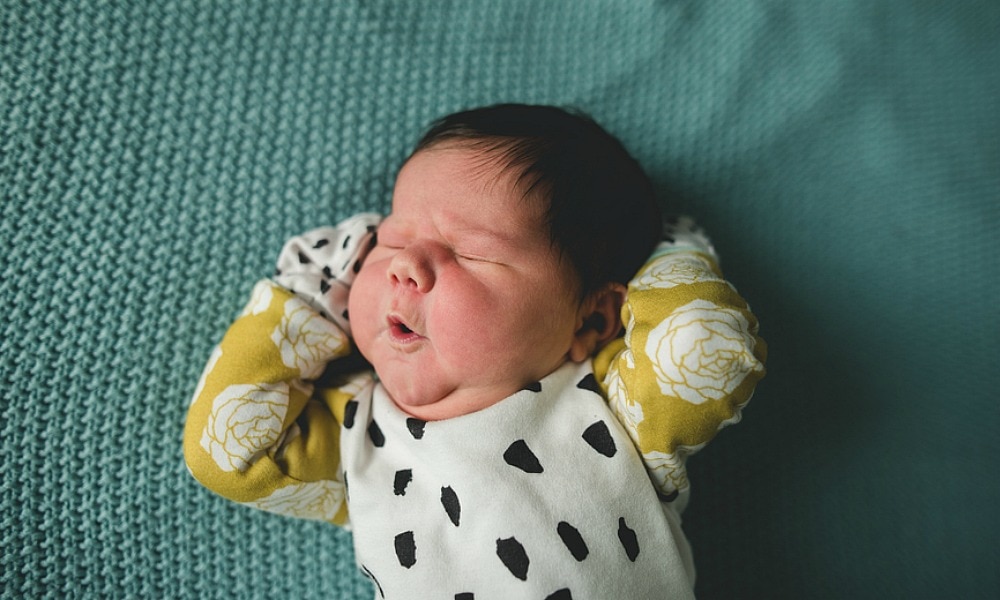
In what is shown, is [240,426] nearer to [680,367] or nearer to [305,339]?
[305,339]

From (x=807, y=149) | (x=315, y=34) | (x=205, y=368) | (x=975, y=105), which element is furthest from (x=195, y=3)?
(x=975, y=105)

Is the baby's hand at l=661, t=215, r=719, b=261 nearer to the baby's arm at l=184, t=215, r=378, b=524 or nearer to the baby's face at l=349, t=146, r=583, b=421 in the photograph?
the baby's face at l=349, t=146, r=583, b=421

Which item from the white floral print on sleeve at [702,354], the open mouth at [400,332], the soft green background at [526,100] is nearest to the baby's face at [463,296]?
the open mouth at [400,332]

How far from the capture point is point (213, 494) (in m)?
0.95

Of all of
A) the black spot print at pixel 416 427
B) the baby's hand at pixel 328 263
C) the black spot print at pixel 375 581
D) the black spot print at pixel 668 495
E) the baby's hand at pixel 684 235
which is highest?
the baby's hand at pixel 684 235

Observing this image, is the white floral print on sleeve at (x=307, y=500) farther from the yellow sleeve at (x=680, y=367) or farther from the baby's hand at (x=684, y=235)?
the baby's hand at (x=684, y=235)

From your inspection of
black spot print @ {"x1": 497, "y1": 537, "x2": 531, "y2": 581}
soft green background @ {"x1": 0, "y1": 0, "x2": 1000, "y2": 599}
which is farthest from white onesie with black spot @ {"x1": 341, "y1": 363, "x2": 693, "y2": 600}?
soft green background @ {"x1": 0, "y1": 0, "x2": 1000, "y2": 599}

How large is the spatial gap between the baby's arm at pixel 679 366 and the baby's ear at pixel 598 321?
1.5 inches

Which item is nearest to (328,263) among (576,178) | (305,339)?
(305,339)

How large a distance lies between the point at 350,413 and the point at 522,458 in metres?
0.24

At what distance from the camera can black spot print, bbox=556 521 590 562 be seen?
762 millimetres

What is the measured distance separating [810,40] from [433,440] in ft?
3.09

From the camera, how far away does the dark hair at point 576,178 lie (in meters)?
0.84

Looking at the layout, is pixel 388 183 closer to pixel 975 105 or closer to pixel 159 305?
pixel 159 305
